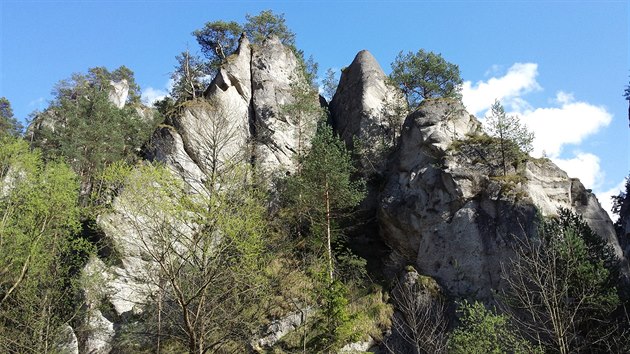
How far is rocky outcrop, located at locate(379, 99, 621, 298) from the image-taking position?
2306cm

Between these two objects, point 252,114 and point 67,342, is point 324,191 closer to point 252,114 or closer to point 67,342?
point 252,114

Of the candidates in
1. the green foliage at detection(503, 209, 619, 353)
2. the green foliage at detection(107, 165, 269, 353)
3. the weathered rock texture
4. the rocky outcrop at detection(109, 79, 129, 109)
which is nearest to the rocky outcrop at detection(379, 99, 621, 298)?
the green foliage at detection(503, 209, 619, 353)

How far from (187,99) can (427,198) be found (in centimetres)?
2200

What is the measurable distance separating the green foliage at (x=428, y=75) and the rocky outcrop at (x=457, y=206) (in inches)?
183

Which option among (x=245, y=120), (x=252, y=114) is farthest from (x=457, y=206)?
(x=252, y=114)

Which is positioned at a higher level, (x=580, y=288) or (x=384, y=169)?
(x=384, y=169)

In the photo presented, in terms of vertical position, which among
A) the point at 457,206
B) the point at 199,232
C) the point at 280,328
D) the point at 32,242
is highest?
the point at 457,206

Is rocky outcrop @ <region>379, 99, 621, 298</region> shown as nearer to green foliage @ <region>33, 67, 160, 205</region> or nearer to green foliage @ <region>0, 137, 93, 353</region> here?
green foliage @ <region>0, 137, 93, 353</region>

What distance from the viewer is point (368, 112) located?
118 feet

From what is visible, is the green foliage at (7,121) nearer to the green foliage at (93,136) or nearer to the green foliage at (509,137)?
the green foliage at (93,136)

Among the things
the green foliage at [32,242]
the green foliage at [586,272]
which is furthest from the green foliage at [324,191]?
the green foliage at [32,242]

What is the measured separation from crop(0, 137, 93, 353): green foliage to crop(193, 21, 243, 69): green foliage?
2704cm

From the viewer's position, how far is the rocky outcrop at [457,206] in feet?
75.7

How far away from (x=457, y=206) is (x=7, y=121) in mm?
50567
